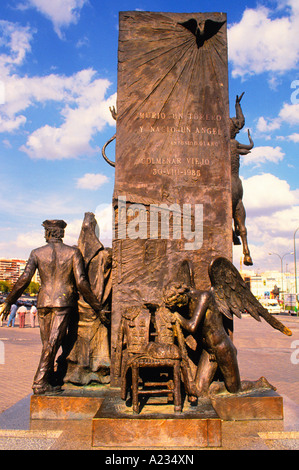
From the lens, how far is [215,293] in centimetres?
489

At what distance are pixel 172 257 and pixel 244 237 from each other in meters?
1.29

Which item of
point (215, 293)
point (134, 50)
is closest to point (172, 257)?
point (215, 293)

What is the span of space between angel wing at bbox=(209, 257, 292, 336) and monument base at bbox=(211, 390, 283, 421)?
844 mm

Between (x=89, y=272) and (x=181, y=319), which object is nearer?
(x=181, y=319)

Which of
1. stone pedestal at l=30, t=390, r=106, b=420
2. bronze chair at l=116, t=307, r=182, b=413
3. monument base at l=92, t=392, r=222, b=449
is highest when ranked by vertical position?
bronze chair at l=116, t=307, r=182, b=413

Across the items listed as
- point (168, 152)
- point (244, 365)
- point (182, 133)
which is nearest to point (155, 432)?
point (168, 152)

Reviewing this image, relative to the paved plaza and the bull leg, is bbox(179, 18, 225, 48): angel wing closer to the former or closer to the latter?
the bull leg

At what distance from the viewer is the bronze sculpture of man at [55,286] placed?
4.94 m

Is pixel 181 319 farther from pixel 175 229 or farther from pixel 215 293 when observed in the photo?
pixel 175 229

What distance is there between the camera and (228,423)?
439 centimetres

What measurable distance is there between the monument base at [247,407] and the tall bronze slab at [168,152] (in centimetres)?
139

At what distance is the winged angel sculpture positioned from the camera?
4.36 meters

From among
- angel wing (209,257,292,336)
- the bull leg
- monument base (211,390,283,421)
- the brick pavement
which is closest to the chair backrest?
angel wing (209,257,292,336)

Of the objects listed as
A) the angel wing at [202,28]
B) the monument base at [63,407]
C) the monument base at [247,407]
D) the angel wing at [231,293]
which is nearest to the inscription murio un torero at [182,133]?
the angel wing at [202,28]
